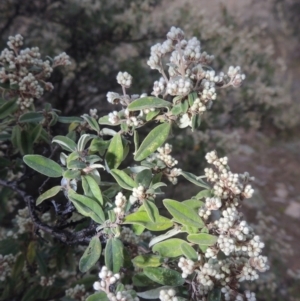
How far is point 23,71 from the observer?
1.08m

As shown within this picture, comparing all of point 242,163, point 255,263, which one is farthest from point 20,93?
point 242,163

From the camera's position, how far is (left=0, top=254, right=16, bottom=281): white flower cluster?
111cm

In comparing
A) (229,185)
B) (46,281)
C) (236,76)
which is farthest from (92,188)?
(46,281)

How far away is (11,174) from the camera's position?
1319mm

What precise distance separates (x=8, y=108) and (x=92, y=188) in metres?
0.34

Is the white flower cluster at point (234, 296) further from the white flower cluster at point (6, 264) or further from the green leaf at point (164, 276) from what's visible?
the white flower cluster at point (6, 264)

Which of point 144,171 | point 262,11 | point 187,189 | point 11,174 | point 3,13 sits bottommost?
point 144,171

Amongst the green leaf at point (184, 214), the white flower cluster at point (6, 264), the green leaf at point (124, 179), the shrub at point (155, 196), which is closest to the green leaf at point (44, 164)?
the shrub at point (155, 196)

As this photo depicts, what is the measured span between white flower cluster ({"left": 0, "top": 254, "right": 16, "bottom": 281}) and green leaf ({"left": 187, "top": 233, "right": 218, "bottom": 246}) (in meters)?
0.51

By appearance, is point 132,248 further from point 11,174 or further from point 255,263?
point 11,174

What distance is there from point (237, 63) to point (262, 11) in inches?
130

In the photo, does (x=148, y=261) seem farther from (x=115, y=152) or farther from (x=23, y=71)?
(x=23, y=71)

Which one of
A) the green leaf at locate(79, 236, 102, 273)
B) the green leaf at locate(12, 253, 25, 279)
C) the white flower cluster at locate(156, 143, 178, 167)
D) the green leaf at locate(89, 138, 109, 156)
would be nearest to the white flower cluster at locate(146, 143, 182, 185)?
the white flower cluster at locate(156, 143, 178, 167)

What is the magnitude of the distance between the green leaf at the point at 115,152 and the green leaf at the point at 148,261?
0.19 metres
